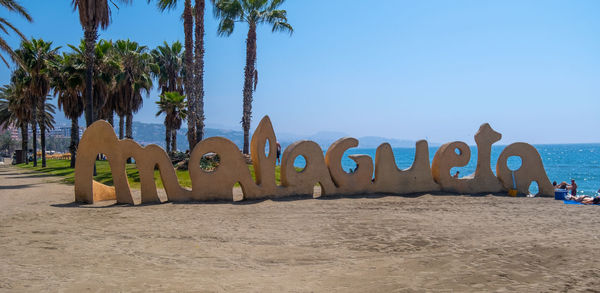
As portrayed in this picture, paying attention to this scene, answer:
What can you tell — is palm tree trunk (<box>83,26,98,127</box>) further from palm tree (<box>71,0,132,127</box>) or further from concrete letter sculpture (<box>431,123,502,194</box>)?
concrete letter sculpture (<box>431,123,502,194</box>)

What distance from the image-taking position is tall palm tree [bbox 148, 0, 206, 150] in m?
21.8

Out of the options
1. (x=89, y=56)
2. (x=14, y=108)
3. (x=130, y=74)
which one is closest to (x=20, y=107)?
(x=14, y=108)

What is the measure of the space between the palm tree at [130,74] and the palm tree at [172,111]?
1963 mm

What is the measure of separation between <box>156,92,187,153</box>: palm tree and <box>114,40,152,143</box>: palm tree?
6.44 ft

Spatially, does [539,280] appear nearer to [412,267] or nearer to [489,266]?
[489,266]

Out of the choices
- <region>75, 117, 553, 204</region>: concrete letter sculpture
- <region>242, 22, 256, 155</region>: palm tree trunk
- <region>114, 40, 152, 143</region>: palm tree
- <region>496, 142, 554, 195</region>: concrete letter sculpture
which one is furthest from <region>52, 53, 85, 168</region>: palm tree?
<region>496, 142, 554, 195</region>: concrete letter sculpture

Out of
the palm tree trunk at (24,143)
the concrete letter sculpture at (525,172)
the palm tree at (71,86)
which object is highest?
the palm tree at (71,86)

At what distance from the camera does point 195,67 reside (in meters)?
22.3

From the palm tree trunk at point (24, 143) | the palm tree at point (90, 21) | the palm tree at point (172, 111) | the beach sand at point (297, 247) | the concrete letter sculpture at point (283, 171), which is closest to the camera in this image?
the beach sand at point (297, 247)

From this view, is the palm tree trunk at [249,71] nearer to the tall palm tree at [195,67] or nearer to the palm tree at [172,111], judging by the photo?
the tall palm tree at [195,67]

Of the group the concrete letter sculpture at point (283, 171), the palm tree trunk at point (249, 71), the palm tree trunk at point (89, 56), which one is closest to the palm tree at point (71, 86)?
the palm tree trunk at point (89, 56)

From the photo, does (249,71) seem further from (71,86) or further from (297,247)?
(297,247)

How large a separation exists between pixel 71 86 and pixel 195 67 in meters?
10.2

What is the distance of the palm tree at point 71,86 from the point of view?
26.4m
